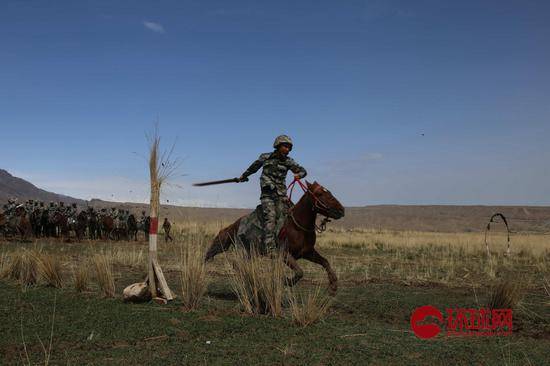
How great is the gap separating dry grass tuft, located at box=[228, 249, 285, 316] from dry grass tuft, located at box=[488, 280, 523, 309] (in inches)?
119

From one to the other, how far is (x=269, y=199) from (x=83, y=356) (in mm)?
4246

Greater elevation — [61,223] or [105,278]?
[61,223]

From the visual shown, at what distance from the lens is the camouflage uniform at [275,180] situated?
8133mm

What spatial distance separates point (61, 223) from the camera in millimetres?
22391

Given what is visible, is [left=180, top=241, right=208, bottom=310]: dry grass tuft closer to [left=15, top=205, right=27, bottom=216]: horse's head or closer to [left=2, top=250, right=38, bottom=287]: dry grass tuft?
[left=2, top=250, right=38, bottom=287]: dry grass tuft

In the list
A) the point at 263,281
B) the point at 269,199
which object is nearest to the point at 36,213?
the point at 269,199

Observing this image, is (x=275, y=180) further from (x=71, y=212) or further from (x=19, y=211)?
(x=71, y=212)

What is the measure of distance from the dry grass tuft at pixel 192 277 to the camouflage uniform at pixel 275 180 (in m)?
1.40

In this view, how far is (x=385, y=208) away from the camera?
97125mm

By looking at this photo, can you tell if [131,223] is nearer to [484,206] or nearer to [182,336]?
[182,336]

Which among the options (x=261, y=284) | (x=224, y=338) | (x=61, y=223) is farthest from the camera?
(x=61, y=223)

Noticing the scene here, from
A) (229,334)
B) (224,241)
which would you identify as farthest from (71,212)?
(229,334)

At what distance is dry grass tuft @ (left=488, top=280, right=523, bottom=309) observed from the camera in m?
6.91

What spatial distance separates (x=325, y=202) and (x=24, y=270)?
5.23 m
